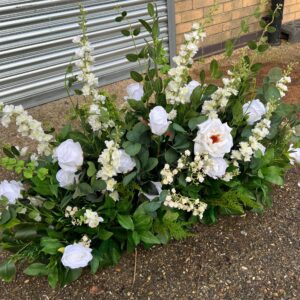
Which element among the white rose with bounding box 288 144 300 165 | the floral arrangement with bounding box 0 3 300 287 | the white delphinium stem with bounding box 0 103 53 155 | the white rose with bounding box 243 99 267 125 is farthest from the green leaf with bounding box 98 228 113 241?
the white rose with bounding box 288 144 300 165

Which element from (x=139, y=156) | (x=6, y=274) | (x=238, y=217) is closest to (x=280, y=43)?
(x=238, y=217)

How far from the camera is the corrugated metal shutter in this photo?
3572 millimetres

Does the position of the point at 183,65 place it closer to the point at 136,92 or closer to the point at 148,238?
the point at 136,92

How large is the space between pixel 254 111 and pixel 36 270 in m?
1.19

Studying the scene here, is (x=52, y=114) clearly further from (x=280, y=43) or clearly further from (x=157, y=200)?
(x=280, y=43)

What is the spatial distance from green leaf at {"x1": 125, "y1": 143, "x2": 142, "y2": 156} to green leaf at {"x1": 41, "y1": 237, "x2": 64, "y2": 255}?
1.61 feet

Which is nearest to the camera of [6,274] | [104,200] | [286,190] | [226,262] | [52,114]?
[6,274]

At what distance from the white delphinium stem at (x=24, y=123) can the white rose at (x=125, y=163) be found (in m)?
0.41

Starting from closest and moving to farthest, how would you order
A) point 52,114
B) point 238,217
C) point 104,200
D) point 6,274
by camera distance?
point 6,274 → point 104,200 → point 238,217 → point 52,114

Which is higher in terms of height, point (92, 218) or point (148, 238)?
point (92, 218)

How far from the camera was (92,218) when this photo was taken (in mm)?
1568

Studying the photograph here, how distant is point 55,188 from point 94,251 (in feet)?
1.07

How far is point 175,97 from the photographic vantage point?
1.74 m

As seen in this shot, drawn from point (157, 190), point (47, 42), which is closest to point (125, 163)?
point (157, 190)
